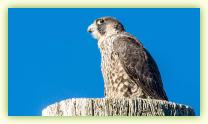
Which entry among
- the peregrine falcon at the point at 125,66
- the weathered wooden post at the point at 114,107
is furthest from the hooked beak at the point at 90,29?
the weathered wooden post at the point at 114,107

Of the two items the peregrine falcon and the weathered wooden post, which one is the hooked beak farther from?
the weathered wooden post

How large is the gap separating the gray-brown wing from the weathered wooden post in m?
3.18

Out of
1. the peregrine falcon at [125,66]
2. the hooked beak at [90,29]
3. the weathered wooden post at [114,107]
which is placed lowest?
the weathered wooden post at [114,107]

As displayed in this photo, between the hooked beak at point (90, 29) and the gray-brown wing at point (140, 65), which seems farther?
the hooked beak at point (90, 29)

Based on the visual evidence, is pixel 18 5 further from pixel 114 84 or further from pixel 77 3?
pixel 114 84

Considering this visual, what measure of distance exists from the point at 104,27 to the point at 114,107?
5030mm

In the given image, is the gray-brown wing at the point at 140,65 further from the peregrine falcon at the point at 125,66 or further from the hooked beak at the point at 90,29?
the hooked beak at the point at 90,29

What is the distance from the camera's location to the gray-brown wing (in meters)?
9.23

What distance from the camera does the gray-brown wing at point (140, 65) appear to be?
9.23m

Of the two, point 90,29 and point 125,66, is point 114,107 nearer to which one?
point 125,66

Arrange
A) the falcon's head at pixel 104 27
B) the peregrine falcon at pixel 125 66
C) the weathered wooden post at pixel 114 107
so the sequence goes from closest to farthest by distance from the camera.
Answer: the weathered wooden post at pixel 114 107
the peregrine falcon at pixel 125 66
the falcon's head at pixel 104 27
